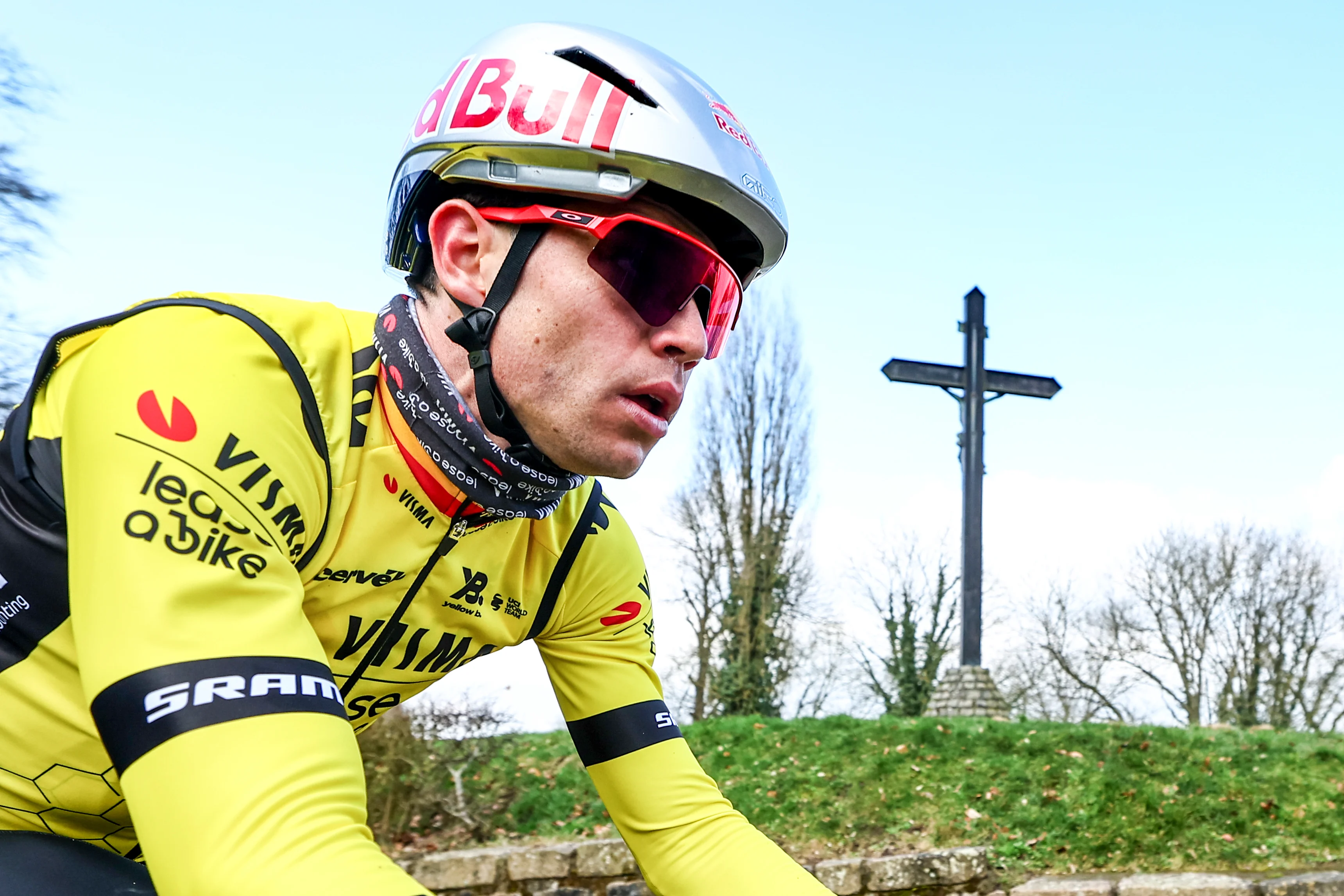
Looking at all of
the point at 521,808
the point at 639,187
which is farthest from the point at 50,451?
the point at 521,808

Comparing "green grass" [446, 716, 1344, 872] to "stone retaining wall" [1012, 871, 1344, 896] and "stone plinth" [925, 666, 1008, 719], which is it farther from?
"stone plinth" [925, 666, 1008, 719]

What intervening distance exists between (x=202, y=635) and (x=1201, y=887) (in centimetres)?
708

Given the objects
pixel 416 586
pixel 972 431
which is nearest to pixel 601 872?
pixel 416 586

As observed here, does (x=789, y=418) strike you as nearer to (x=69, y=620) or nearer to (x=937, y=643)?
(x=937, y=643)

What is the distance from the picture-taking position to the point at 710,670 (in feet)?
73.2

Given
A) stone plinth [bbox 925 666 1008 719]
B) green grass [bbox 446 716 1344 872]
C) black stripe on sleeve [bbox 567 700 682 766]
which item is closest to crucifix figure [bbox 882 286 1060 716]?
stone plinth [bbox 925 666 1008 719]

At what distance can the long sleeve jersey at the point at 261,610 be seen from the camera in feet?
4.17

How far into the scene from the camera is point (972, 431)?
14.7 metres

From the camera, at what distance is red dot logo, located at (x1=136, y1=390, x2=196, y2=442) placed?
4.67ft

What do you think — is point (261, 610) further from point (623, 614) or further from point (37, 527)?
point (623, 614)

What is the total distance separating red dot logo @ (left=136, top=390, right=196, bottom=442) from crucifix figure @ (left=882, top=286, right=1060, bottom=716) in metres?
13.1

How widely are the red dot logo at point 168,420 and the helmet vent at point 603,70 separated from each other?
1.08 metres

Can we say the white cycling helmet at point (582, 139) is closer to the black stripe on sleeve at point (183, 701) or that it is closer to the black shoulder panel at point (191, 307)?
the black shoulder panel at point (191, 307)

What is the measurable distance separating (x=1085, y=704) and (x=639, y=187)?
30.5 meters
